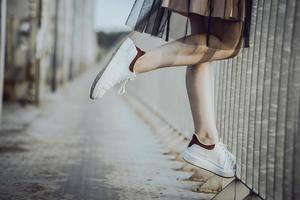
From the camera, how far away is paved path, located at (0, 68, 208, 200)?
2365 mm

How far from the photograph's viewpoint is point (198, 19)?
2.01 m

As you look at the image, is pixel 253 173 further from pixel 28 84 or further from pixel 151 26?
pixel 28 84

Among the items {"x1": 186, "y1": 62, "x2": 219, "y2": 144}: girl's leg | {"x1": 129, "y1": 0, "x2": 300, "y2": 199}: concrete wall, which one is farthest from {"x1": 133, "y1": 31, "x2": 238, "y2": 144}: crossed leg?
{"x1": 129, "y1": 0, "x2": 300, "y2": 199}: concrete wall

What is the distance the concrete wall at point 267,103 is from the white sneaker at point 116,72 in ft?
1.48

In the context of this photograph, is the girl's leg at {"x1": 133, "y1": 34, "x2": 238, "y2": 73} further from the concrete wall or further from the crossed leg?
the concrete wall

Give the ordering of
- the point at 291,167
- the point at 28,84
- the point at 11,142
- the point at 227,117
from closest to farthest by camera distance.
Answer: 1. the point at 291,167
2. the point at 227,117
3. the point at 11,142
4. the point at 28,84

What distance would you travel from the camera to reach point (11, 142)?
388 cm

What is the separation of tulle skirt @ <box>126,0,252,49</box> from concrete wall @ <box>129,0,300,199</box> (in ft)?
0.23

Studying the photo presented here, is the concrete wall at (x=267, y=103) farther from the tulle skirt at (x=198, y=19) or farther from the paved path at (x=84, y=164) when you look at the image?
the paved path at (x=84, y=164)

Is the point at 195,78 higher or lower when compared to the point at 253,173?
higher

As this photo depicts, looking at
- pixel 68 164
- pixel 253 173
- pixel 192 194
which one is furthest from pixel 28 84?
pixel 253 173

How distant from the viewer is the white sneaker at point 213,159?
6.48 feet

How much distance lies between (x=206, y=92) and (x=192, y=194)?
580mm

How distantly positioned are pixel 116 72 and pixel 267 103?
0.53m
